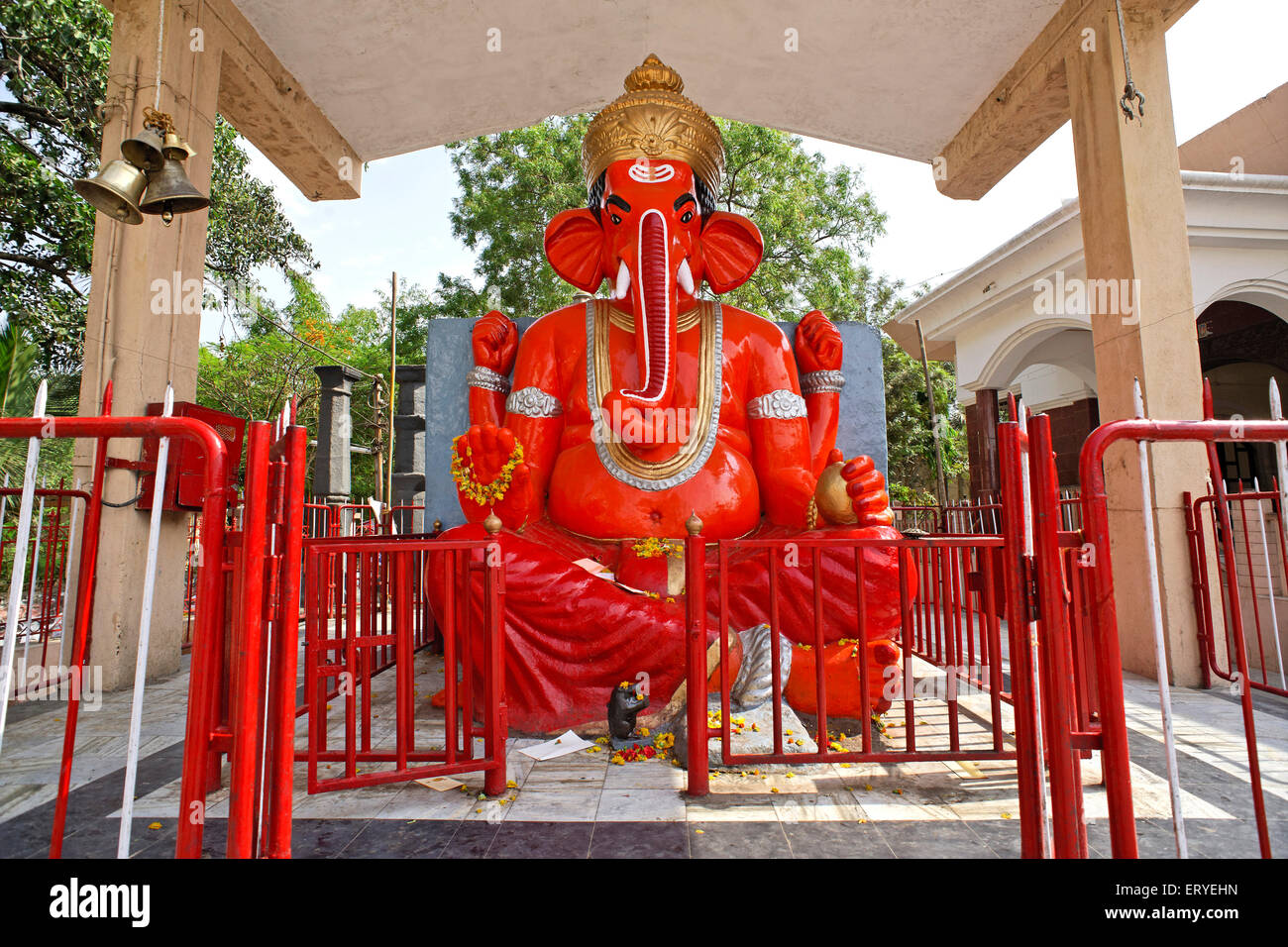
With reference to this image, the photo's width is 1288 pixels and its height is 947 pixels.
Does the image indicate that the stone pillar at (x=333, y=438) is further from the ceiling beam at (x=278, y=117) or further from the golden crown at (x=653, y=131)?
the golden crown at (x=653, y=131)

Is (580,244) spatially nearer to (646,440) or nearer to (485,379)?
(485,379)

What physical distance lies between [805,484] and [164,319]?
166 inches

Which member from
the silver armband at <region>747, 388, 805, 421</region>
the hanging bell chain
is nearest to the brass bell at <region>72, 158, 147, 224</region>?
the silver armband at <region>747, 388, 805, 421</region>

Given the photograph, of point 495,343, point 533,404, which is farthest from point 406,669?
point 495,343

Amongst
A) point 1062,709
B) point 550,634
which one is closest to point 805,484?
point 550,634

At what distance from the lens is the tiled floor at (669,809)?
7.41 feet

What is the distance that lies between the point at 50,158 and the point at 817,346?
40.7 feet

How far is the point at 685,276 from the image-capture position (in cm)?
444

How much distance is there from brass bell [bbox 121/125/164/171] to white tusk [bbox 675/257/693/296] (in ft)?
9.98

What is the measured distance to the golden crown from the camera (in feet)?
14.5

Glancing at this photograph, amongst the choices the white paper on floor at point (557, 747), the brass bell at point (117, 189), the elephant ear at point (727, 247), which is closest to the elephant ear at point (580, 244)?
the elephant ear at point (727, 247)

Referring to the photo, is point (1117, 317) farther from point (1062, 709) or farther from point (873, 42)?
point (1062, 709)

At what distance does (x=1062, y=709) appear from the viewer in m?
1.73

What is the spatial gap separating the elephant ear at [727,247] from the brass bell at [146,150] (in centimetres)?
323
